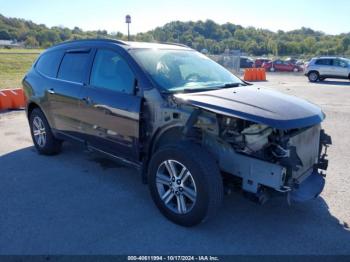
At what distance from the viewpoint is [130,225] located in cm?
352

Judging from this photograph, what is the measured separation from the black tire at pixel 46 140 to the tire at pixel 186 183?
2.66 m

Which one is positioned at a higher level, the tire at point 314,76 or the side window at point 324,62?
the side window at point 324,62

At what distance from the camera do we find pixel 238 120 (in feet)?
10.8

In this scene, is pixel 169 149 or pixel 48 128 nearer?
pixel 169 149

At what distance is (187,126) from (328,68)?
2174 cm

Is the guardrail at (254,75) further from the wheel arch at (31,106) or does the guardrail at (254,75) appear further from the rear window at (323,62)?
the wheel arch at (31,106)

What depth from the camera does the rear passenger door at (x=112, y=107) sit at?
12.7 ft

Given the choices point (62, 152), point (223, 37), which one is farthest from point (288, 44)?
point (62, 152)

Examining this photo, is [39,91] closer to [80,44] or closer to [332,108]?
[80,44]

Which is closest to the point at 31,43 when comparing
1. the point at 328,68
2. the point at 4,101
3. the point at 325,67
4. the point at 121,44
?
the point at 325,67

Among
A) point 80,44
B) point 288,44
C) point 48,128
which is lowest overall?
point 48,128

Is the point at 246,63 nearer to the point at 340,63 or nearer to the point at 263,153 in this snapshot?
the point at 340,63

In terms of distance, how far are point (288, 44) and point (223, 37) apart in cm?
3772

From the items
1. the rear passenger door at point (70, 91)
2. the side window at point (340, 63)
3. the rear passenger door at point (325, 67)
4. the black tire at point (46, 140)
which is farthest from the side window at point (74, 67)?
the side window at point (340, 63)
